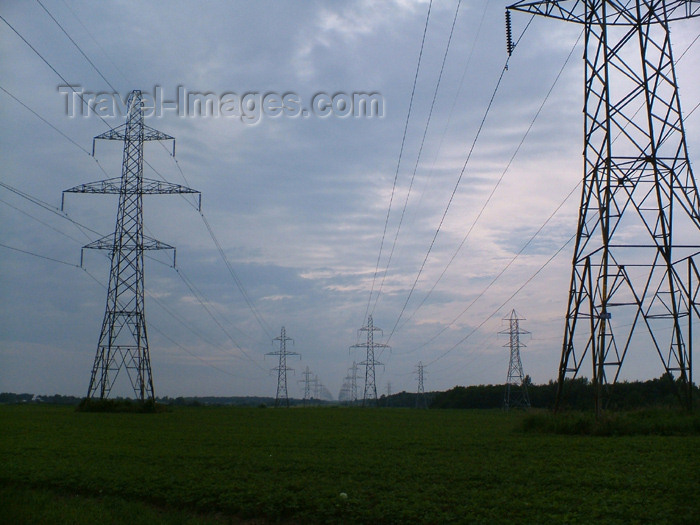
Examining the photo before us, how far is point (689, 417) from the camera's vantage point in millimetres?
22719

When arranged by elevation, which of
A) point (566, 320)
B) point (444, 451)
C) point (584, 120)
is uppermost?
point (584, 120)

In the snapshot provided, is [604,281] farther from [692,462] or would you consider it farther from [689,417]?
[692,462]

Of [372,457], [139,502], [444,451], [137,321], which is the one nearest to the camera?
[139,502]

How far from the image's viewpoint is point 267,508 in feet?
37.3

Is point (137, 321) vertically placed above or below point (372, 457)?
above

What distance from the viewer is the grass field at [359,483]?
35.0 ft

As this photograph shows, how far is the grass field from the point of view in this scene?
420 inches

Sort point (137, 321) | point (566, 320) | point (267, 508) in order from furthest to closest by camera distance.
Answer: point (137, 321), point (566, 320), point (267, 508)

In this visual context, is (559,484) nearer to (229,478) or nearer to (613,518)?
(613,518)

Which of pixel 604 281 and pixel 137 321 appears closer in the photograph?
pixel 604 281

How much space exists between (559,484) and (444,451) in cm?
769

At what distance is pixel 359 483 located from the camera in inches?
531

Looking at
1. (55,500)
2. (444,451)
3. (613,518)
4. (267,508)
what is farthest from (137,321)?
(613,518)

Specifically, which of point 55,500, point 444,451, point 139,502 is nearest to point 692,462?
point 444,451
